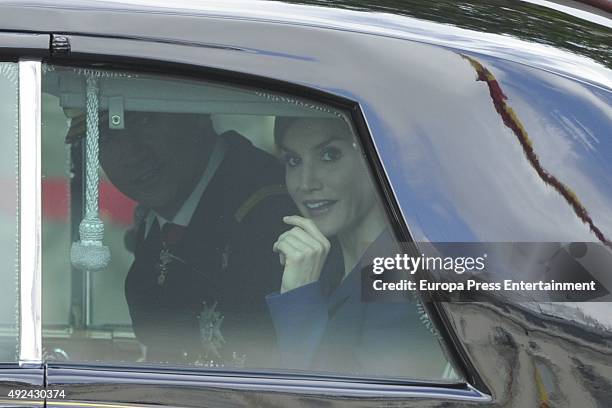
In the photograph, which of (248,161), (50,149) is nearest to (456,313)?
(248,161)

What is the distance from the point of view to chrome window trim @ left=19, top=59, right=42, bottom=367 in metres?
1.92

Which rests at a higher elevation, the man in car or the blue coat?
the man in car

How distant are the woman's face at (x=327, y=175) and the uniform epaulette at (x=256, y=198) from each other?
26 millimetres

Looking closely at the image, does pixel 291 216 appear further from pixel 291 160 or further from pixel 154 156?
pixel 154 156

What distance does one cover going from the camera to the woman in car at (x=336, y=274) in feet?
6.29

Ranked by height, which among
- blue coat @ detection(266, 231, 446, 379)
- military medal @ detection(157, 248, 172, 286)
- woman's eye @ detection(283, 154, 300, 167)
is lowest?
blue coat @ detection(266, 231, 446, 379)

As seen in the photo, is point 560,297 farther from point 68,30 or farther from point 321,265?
point 68,30

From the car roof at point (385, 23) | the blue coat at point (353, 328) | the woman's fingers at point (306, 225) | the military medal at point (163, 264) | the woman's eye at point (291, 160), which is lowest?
the blue coat at point (353, 328)

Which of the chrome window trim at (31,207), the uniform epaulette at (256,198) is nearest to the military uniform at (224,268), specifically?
the uniform epaulette at (256,198)

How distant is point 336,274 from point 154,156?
37 cm

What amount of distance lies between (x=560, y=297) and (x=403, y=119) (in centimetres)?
40

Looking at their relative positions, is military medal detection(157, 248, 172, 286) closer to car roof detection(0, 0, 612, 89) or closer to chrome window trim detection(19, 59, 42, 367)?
chrome window trim detection(19, 59, 42, 367)

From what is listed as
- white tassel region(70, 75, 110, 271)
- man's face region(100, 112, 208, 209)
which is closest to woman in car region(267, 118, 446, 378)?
man's face region(100, 112, 208, 209)

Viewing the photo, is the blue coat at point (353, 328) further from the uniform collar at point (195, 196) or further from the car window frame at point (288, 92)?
the uniform collar at point (195, 196)
